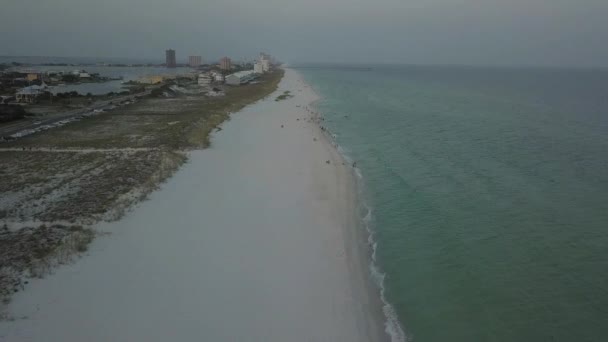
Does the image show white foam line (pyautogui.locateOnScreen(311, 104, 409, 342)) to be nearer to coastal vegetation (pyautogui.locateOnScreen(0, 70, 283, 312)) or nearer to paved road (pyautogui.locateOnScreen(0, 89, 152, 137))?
coastal vegetation (pyautogui.locateOnScreen(0, 70, 283, 312))

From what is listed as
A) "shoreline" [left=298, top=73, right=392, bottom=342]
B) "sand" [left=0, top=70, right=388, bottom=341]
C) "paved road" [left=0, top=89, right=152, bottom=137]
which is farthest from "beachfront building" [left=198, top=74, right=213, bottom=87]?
"sand" [left=0, top=70, right=388, bottom=341]

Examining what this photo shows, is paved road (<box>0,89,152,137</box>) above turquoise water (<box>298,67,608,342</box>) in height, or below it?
above

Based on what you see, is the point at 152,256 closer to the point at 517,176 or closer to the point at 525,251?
the point at 525,251

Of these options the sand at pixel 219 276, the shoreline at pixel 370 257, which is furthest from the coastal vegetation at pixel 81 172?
the shoreline at pixel 370 257

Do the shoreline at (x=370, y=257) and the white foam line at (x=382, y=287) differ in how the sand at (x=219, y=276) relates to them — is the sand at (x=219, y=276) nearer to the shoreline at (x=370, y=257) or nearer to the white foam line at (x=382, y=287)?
the shoreline at (x=370, y=257)

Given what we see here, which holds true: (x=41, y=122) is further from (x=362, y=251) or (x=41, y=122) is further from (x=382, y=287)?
(x=382, y=287)

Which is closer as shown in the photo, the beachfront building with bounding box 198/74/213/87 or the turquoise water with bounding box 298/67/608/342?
the turquoise water with bounding box 298/67/608/342
